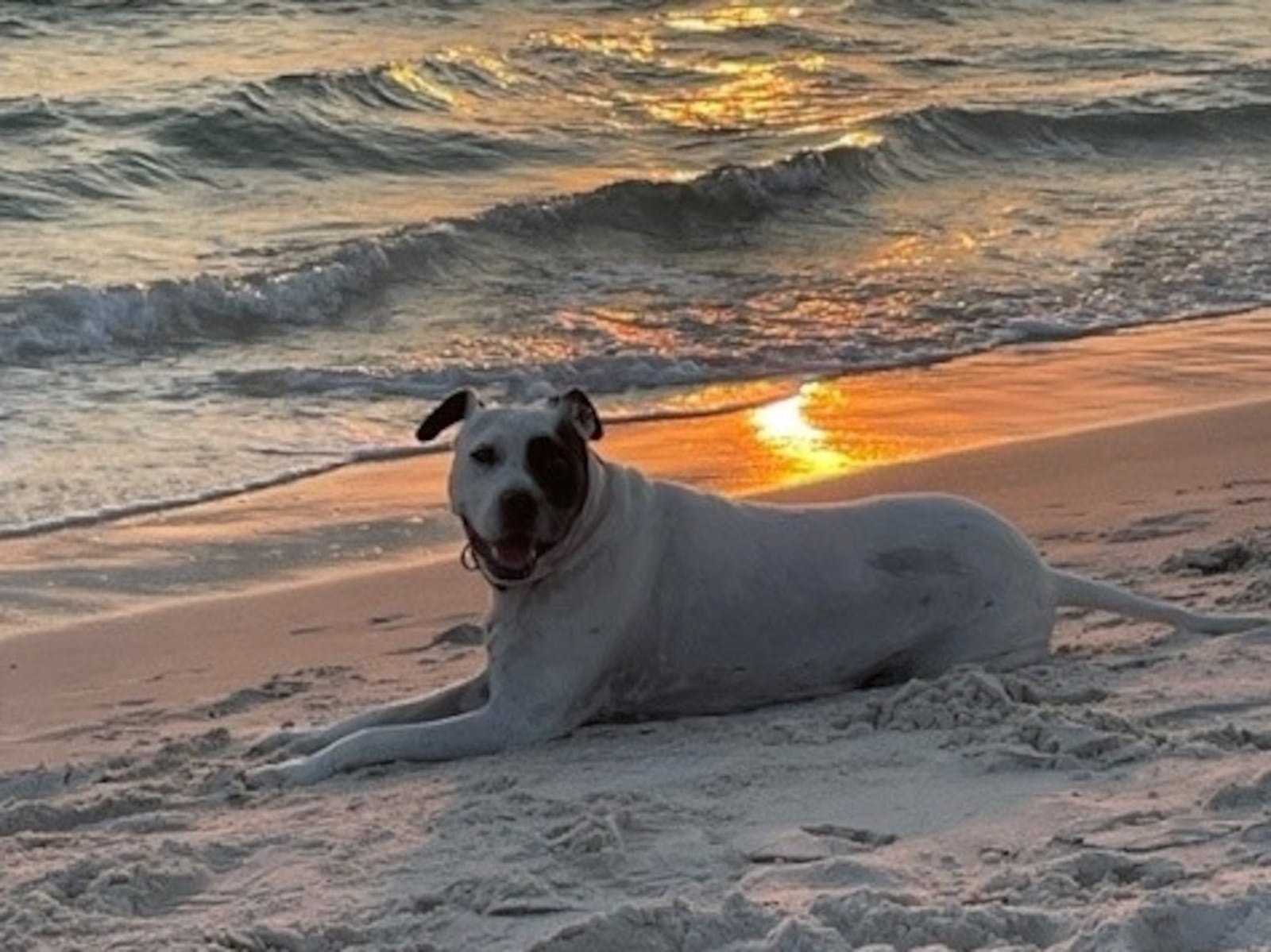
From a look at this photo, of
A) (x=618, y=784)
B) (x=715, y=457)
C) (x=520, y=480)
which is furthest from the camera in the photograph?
(x=715, y=457)

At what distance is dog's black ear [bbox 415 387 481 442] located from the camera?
649 centimetres

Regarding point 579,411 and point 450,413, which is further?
point 450,413

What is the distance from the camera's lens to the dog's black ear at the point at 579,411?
632cm

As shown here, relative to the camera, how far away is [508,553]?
627cm

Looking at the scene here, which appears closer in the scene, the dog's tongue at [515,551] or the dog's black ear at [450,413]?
the dog's tongue at [515,551]

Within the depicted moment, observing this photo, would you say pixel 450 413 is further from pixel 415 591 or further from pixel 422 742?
pixel 415 591

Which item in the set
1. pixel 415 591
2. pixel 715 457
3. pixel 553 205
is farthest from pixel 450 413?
pixel 553 205

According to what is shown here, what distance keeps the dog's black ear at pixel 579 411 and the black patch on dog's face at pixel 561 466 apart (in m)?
0.04

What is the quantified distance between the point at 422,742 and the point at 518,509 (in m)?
0.62

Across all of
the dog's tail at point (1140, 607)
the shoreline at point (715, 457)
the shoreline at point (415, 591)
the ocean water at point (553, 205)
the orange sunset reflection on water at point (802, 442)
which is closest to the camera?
the dog's tail at point (1140, 607)

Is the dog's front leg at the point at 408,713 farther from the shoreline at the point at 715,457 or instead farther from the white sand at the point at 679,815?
the shoreline at the point at 715,457

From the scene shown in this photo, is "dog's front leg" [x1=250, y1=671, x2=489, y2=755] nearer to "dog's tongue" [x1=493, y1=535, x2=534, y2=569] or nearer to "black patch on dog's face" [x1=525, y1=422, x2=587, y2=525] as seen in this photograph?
"dog's tongue" [x1=493, y1=535, x2=534, y2=569]

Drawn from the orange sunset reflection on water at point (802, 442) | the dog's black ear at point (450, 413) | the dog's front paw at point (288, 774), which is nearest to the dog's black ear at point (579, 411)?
the dog's black ear at point (450, 413)

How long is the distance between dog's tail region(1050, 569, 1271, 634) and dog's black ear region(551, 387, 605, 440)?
4.54ft
